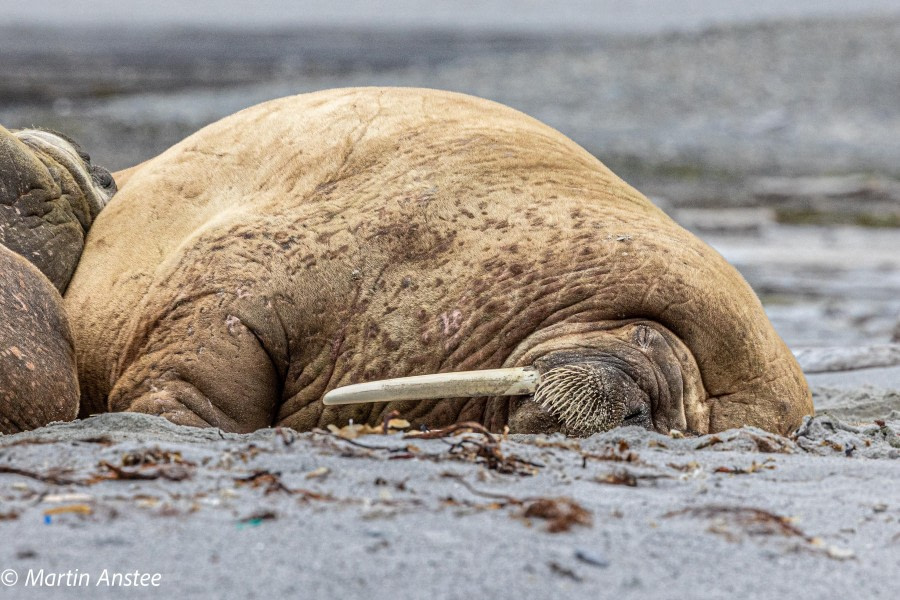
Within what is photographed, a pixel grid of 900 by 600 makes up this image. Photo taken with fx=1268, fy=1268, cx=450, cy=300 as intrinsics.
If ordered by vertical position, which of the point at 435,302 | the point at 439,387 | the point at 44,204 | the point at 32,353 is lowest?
the point at 32,353

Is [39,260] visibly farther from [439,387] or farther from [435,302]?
[439,387]

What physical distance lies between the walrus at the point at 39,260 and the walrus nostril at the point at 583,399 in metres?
1.66

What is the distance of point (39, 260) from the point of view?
5.16 meters

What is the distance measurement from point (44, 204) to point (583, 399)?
8.41ft

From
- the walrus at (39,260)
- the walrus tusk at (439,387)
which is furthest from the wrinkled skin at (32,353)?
the walrus tusk at (439,387)

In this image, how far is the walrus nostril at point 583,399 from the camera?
13.1ft

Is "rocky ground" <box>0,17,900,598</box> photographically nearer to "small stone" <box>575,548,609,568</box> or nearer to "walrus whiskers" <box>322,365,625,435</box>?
"small stone" <box>575,548,609,568</box>

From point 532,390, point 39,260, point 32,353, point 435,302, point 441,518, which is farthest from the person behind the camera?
Answer: point 39,260

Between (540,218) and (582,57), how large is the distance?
33.3 meters

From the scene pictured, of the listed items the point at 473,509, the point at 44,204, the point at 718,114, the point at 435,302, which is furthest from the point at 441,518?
the point at 718,114

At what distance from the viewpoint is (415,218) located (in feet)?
15.1

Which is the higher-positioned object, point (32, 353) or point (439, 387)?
point (439, 387)

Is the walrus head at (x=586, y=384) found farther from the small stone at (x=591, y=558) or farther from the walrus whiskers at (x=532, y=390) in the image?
the small stone at (x=591, y=558)

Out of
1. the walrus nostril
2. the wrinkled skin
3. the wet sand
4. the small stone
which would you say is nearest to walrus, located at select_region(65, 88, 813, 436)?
the walrus nostril
